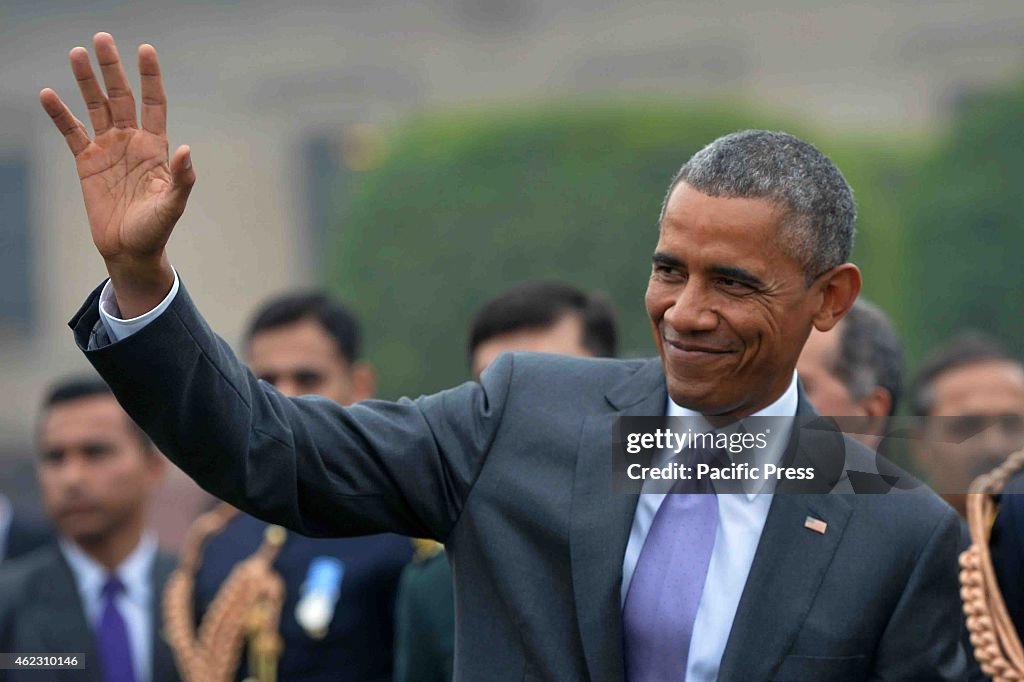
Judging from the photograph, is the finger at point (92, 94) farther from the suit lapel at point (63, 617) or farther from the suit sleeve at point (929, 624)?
the suit lapel at point (63, 617)

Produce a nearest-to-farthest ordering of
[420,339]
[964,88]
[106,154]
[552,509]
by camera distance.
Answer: [106,154] < [552,509] < [420,339] < [964,88]

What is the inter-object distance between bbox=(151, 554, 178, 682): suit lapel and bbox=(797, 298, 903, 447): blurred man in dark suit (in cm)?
201

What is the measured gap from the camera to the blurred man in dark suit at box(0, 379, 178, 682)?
5250 millimetres

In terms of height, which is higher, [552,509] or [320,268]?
[552,509]

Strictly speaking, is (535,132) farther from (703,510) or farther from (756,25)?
(703,510)

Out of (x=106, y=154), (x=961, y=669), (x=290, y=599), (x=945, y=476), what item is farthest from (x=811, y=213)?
(x=290, y=599)

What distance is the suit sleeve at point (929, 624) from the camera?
329cm

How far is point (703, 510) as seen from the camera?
3.41 m

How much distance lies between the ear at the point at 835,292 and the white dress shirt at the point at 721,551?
0.19m

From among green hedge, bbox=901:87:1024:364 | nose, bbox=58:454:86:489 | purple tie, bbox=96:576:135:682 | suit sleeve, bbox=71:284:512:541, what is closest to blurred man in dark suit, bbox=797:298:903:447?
suit sleeve, bbox=71:284:512:541

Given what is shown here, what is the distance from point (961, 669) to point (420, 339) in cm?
1954

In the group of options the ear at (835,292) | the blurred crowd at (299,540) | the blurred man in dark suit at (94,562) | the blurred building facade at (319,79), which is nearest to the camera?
the ear at (835,292)

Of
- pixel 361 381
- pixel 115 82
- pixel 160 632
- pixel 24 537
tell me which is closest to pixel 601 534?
pixel 115 82

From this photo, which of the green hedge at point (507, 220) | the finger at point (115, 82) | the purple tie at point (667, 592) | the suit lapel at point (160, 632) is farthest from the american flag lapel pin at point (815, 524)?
→ the green hedge at point (507, 220)
